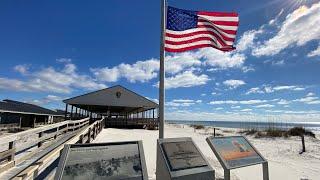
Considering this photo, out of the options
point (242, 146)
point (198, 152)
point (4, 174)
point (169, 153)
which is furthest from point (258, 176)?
point (4, 174)

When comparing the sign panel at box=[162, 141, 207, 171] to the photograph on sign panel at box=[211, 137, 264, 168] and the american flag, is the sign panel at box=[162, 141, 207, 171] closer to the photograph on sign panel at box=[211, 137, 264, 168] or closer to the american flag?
the photograph on sign panel at box=[211, 137, 264, 168]

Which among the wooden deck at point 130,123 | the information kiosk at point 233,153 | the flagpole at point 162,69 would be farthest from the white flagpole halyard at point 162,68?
the wooden deck at point 130,123

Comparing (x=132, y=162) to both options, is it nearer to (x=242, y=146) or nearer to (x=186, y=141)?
(x=186, y=141)

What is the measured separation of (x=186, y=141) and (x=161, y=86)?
2.06m

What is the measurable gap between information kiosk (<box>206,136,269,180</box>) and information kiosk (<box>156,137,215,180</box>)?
0.49 m

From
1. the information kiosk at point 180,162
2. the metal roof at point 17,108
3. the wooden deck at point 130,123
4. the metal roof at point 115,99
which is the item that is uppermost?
the metal roof at point 115,99

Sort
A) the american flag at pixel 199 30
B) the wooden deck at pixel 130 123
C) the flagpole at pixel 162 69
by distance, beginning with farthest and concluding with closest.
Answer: the wooden deck at pixel 130 123 < the american flag at pixel 199 30 < the flagpole at pixel 162 69

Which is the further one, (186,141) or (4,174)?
(186,141)

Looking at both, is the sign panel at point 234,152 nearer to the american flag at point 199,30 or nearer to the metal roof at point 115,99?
the american flag at point 199,30

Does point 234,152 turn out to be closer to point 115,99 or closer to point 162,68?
point 162,68

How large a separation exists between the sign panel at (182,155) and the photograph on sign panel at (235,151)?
62 cm

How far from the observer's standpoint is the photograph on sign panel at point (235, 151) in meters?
5.52

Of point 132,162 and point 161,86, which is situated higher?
point 161,86

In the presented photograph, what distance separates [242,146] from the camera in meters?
6.15
